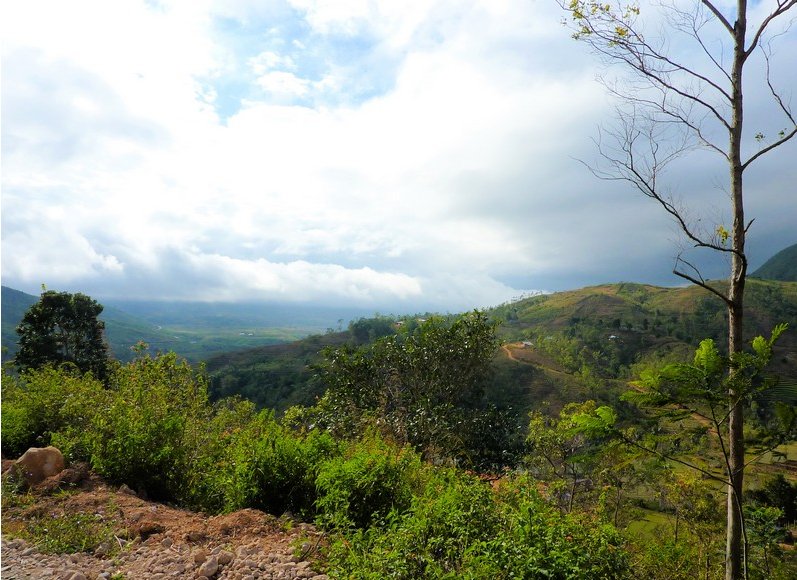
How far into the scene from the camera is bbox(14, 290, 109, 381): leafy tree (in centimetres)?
2261

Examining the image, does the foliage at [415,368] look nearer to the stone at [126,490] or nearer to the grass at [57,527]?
the stone at [126,490]

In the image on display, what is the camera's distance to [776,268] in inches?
6319

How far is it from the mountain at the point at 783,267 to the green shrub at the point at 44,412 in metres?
172

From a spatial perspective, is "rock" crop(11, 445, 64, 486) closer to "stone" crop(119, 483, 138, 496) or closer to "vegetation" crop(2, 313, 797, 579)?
"vegetation" crop(2, 313, 797, 579)

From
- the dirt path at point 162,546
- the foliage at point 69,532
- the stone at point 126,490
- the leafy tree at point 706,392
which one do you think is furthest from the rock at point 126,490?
the leafy tree at point 706,392

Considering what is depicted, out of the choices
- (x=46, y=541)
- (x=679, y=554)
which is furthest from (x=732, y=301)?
(x=46, y=541)

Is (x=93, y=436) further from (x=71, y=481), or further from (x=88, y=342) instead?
(x=88, y=342)

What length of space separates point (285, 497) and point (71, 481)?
3.01m

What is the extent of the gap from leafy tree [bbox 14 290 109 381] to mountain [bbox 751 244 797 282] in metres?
167

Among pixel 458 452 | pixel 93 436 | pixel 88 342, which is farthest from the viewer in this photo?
pixel 88 342

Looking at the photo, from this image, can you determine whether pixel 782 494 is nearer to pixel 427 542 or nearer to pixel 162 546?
pixel 427 542

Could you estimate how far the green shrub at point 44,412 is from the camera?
796 centimetres

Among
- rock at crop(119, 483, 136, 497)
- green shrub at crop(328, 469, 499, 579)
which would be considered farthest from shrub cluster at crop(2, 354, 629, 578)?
rock at crop(119, 483, 136, 497)

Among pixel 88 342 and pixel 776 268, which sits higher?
pixel 776 268
